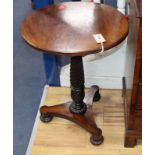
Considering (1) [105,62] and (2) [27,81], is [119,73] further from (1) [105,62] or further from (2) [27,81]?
(2) [27,81]

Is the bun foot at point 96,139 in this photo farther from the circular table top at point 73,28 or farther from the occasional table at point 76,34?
the circular table top at point 73,28

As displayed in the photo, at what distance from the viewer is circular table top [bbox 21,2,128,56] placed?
1.10m

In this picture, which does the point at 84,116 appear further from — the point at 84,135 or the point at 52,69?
the point at 52,69

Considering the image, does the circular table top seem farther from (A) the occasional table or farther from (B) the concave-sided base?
(B) the concave-sided base

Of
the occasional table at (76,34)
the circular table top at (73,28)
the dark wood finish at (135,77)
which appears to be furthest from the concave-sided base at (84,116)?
the circular table top at (73,28)

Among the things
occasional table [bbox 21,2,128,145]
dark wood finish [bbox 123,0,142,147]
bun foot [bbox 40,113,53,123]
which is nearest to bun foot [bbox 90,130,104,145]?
occasional table [bbox 21,2,128,145]

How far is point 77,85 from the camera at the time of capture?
144 cm

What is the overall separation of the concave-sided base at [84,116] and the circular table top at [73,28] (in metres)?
0.51

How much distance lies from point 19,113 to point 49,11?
674 millimetres

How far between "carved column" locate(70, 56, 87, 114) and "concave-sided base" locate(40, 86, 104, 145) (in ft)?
0.10

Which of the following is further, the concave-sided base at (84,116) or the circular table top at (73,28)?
the concave-sided base at (84,116)

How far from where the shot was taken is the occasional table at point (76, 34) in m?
1.11

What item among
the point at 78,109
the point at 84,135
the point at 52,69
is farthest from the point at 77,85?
the point at 52,69
